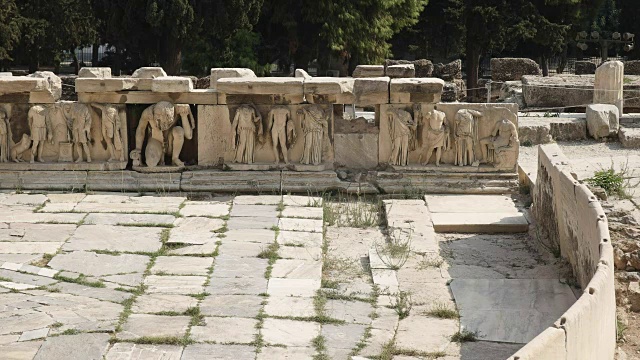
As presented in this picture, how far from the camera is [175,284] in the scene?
9.52 meters

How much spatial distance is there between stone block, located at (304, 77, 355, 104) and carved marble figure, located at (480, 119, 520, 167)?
5.28 ft

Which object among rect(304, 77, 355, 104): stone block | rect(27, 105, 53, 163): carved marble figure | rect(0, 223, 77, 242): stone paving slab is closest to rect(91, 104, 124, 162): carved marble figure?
rect(27, 105, 53, 163): carved marble figure

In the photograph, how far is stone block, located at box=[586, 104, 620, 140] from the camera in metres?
16.2

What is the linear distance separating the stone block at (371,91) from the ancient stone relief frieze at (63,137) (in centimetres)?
267

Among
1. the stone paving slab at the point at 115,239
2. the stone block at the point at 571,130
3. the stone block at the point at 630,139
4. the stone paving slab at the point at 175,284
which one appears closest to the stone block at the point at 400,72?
the stone block at the point at 571,130

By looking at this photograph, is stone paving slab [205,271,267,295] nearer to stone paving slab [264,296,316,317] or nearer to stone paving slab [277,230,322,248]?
stone paving slab [264,296,316,317]

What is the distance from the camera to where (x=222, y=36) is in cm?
2906

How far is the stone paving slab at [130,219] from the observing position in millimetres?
11352

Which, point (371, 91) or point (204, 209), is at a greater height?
point (371, 91)

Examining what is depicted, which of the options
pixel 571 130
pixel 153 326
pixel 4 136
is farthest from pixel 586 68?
pixel 153 326

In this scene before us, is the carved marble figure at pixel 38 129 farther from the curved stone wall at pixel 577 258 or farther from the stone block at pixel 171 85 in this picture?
the curved stone wall at pixel 577 258

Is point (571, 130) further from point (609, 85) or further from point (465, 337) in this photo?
point (465, 337)

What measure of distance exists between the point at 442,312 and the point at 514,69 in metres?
16.6

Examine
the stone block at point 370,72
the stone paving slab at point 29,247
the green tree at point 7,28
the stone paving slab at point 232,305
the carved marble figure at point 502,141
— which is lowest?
the stone paving slab at point 232,305
